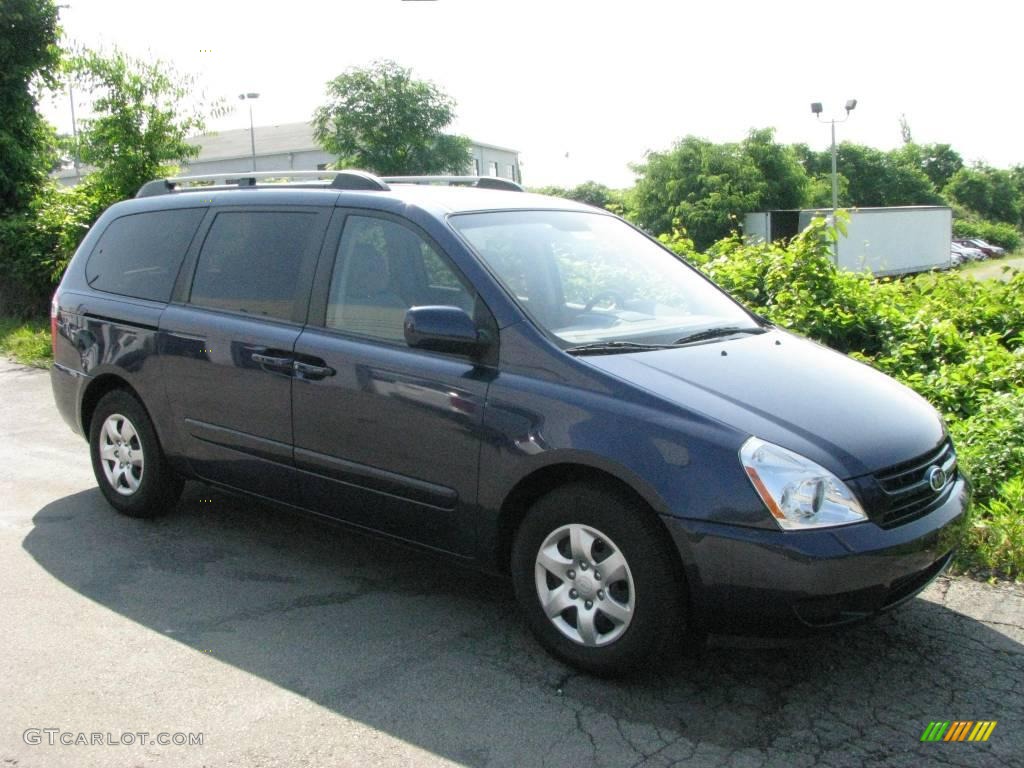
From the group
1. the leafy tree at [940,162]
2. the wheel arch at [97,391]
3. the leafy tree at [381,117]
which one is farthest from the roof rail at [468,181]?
the leafy tree at [940,162]

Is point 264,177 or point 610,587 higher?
Result: point 264,177

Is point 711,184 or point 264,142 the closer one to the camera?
point 711,184

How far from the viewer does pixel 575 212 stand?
5.15m

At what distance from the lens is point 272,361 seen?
4773mm

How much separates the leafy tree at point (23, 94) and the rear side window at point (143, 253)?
12947 mm

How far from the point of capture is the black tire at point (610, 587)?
140 inches

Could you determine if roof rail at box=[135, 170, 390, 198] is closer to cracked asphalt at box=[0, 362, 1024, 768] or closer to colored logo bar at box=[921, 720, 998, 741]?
cracked asphalt at box=[0, 362, 1024, 768]

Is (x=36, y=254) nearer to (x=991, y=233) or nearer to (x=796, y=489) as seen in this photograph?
(x=796, y=489)

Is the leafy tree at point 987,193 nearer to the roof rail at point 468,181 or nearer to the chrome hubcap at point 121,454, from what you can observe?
the roof rail at point 468,181

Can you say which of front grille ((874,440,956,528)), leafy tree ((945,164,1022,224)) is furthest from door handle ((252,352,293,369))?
leafy tree ((945,164,1022,224))

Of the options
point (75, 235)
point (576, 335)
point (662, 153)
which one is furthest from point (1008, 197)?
point (576, 335)

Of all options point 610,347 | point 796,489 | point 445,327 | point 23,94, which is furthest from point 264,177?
point 23,94

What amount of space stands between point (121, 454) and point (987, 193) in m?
94.0

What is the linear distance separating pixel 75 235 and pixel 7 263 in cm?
145
